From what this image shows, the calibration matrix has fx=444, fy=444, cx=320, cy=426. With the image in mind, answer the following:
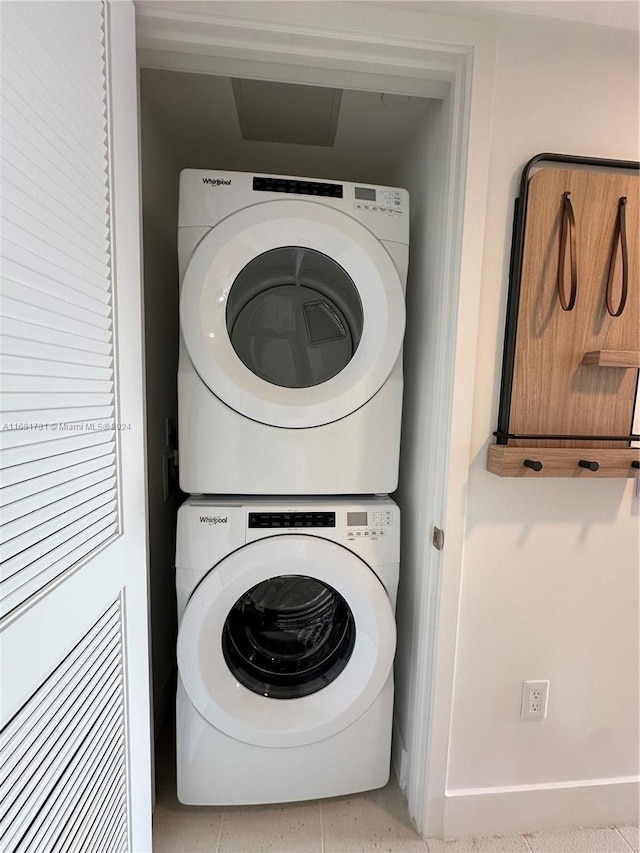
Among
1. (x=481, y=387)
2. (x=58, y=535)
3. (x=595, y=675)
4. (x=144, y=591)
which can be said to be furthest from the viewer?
(x=595, y=675)

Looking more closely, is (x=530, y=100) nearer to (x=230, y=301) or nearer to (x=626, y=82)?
(x=626, y=82)

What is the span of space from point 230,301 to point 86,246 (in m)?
0.47

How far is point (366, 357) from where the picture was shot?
1229mm

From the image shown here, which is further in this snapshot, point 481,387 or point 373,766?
point 373,766

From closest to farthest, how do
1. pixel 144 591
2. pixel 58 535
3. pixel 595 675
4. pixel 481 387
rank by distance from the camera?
pixel 58 535 < pixel 144 591 < pixel 481 387 < pixel 595 675

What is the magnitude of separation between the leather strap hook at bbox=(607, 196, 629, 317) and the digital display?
2.05 feet

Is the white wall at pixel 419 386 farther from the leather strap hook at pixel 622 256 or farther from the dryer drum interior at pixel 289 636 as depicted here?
the leather strap hook at pixel 622 256

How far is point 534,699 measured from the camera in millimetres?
1285

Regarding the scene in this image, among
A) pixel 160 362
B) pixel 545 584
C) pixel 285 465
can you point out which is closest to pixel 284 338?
pixel 285 465

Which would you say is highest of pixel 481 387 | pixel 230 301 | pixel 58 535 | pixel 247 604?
pixel 230 301

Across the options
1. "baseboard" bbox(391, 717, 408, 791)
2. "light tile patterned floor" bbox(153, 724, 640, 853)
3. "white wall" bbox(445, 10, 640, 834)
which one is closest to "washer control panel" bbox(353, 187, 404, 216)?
"white wall" bbox(445, 10, 640, 834)

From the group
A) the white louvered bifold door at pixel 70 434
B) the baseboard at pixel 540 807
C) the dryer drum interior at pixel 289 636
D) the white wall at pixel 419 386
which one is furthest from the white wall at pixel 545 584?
the white louvered bifold door at pixel 70 434

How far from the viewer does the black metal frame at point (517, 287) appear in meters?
1.11

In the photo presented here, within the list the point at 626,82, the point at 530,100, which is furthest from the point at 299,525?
the point at 626,82
